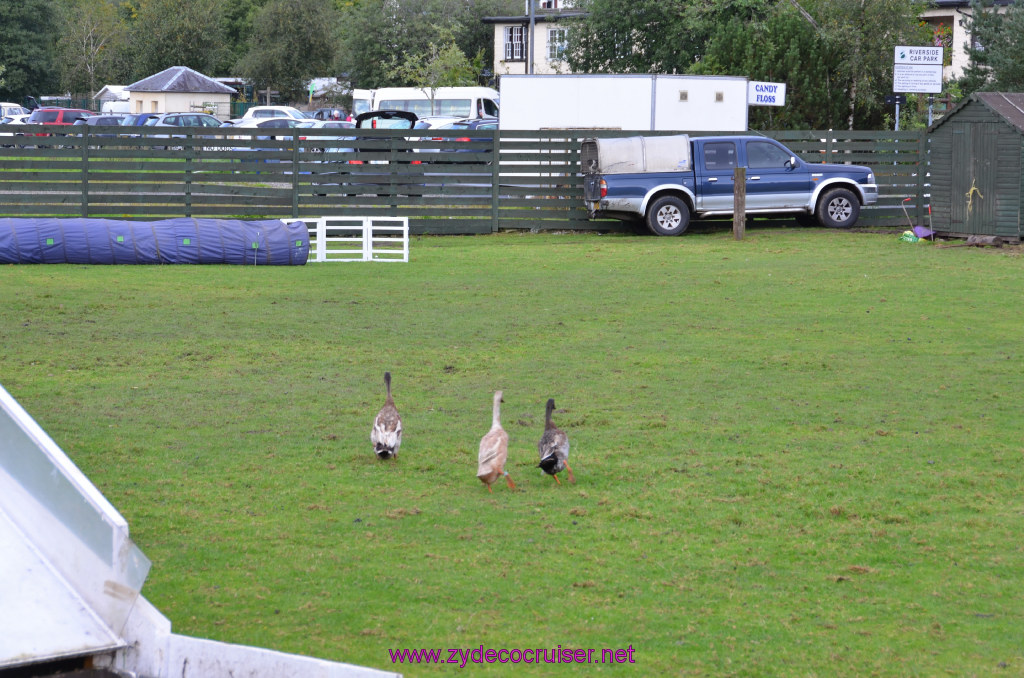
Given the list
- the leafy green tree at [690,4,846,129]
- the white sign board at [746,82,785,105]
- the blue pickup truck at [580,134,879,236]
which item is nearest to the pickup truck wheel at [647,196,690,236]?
the blue pickup truck at [580,134,879,236]

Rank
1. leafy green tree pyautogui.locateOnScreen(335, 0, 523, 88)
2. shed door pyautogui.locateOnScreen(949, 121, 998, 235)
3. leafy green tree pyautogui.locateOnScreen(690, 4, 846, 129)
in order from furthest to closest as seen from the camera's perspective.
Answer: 1. leafy green tree pyautogui.locateOnScreen(335, 0, 523, 88)
2. leafy green tree pyautogui.locateOnScreen(690, 4, 846, 129)
3. shed door pyautogui.locateOnScreen(949, 121, 998, 235)

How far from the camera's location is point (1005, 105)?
21.1 meters

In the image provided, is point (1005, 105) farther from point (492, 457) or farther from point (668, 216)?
point (492, 457)

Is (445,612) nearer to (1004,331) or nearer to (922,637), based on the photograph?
(922,637)

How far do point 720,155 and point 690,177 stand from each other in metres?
0.72

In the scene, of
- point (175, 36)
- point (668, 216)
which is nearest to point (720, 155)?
point (668, 216)

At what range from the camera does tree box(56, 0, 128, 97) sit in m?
80.2

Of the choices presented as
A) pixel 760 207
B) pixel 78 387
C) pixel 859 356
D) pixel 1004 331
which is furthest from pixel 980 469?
pixel 760 207

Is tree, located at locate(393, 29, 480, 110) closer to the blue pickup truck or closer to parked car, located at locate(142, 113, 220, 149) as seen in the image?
parked car, located at locate(142, 113, 220, 149)

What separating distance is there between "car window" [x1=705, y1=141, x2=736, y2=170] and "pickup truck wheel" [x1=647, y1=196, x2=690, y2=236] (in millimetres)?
949

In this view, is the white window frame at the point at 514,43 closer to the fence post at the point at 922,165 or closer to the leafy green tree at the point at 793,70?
the leafy green tree at the point at 793,70

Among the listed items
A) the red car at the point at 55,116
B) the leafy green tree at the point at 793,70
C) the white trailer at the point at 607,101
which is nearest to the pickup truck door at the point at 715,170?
the white trailer at the point at 607,101

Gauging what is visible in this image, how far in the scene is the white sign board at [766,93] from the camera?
29.7 meters

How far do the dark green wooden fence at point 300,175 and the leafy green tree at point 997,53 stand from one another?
20.2 meters
